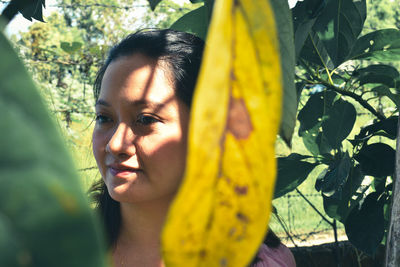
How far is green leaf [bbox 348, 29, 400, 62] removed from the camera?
104cm

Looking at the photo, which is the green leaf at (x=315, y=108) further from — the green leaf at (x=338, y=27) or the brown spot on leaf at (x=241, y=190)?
the brown spot on leaf at (x=241, y=190)

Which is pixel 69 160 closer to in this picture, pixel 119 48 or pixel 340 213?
pixel 119 48

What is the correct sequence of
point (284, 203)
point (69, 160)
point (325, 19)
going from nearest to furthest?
point (69, 160) → point (325, 19) → point (284, 203)

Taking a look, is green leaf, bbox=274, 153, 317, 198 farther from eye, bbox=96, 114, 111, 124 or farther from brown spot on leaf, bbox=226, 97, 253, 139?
brown spot on leaf, bbox=226, 97, 253, 139

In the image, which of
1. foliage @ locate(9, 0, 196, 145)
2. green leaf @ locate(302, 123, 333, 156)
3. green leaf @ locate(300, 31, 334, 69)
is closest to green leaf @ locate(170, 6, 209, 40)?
green leaf @ locate(300, 31, 334, 69)

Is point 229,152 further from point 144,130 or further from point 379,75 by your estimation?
point 379,75

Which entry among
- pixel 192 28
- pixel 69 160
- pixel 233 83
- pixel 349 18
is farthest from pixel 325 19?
pixel 69 160

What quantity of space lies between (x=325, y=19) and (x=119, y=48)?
403 mm

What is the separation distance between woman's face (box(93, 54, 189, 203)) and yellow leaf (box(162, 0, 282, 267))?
49 cm

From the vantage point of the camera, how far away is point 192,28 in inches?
30.8

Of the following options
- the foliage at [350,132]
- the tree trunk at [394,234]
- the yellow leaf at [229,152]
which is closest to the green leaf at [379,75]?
the foliage at [350,132]

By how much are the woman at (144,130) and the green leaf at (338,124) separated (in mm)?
299

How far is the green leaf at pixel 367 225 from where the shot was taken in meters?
1.00

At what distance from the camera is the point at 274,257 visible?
1064mm
